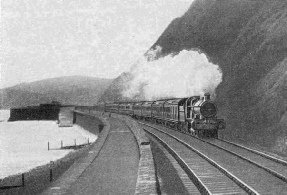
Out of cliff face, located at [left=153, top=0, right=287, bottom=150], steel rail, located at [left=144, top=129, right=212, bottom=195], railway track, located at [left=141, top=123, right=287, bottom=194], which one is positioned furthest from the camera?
cliff face, located at [left=153, top=0, right=287, bottom=150]

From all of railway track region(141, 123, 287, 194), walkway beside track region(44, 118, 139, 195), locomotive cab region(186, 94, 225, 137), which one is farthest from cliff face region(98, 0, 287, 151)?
walkway beside track region(44, 118, 139, 195)

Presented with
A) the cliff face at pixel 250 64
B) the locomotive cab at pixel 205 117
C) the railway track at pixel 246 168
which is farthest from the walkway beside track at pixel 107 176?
the cliff face at pixel 250 64

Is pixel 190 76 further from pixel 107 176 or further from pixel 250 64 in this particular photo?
pixel 107 176

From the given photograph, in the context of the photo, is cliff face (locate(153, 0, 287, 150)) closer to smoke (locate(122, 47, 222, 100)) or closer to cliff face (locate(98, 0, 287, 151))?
cliff face (locate(98, 0, 287, 151))

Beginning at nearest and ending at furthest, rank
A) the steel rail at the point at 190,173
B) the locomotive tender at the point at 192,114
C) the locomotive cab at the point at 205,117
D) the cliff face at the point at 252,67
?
the steel rail at the point at 190,173
the locomotive cab at the point at 205,117
the locomotive tender at the point at 192,114
the cliff face at the point at 252,67

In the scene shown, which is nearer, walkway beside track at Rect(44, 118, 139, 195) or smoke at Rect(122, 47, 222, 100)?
walkway beside track at Rect(44, 118, 139, 195)

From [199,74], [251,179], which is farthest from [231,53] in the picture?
[251,179]

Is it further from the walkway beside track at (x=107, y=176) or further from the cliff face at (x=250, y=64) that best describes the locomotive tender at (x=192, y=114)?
the walkway beside track at (x=107, y=176)

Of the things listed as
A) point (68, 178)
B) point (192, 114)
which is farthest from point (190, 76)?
point (68, 178)

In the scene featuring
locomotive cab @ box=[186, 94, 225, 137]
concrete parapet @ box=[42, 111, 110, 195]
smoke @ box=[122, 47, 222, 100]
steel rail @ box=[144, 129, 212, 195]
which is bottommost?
steel rail @ box=[144, 129, 212, 195]
